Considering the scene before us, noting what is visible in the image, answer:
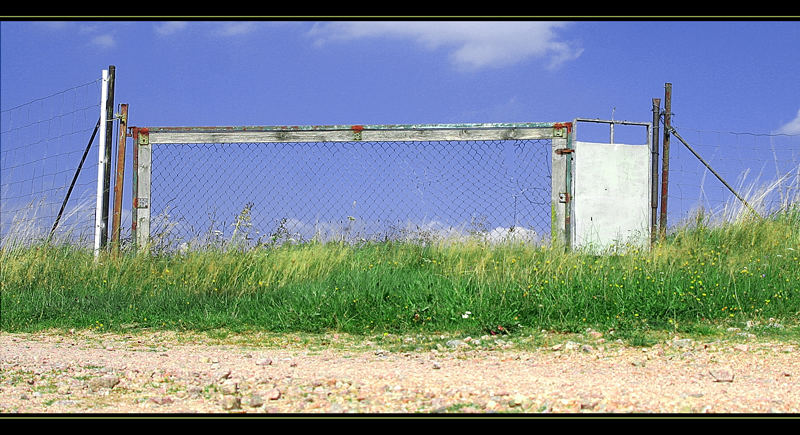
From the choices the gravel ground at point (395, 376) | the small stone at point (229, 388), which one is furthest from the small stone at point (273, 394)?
the small stone at point (229, 388)

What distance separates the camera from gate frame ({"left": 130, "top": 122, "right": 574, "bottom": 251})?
9602 millimetres

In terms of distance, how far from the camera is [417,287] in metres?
7.04

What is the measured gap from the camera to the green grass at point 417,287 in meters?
6.45

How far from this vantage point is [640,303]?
6.50 meters

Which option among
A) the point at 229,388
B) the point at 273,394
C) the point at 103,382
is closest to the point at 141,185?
the point at 103,382

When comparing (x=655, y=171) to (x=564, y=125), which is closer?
(x=564, y=125)

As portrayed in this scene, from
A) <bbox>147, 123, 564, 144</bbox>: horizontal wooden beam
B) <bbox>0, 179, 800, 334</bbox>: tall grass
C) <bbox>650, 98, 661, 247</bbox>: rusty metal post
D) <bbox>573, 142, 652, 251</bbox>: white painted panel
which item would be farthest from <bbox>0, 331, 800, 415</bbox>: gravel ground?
<bbox>650, 98, 661, 247</bbox>: rusty metal post

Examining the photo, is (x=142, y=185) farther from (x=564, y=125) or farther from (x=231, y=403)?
(x=231, y=403)

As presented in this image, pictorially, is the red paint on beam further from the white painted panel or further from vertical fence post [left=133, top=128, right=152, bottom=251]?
Answer: vertical fence post [left=133, top=128, right=152, bottom=251]

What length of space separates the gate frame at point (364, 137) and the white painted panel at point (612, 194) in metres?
0.31

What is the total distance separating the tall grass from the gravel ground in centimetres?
42

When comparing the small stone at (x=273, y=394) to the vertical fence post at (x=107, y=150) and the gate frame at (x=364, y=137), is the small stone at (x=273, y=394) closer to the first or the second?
the gate frame at (x=364, y=137)

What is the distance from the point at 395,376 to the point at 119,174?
272 inches
